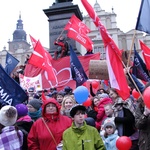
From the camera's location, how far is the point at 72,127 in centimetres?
304

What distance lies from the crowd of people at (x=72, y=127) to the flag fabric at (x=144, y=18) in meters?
1.01

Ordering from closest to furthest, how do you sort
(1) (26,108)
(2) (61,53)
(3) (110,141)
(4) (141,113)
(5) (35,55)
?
(4) (141,113) < (3) (110,141) < (1) (26,108) < (5) (35,55) < (2) (61,53)

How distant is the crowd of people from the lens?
9.70 feet

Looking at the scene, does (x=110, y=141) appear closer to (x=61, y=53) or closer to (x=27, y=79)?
(x=27, y=79)

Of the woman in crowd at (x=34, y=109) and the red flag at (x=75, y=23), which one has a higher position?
the red flag at (x=75, y=23)

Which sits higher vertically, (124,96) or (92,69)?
(92,69)

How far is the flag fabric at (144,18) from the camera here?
4.00 metres

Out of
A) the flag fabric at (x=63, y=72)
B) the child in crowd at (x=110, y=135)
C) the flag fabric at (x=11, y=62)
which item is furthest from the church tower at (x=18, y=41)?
the child in crowd at (x=110, y=135)

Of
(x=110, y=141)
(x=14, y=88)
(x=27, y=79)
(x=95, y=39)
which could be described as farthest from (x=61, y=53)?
(x=95, y=39)

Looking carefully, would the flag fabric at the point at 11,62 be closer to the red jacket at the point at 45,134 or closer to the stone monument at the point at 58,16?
the stone monument at the point at 58,16

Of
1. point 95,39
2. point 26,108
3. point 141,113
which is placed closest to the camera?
point 141,113

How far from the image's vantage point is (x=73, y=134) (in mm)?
2996

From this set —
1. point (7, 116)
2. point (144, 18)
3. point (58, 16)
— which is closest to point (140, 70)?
point (144, 18)

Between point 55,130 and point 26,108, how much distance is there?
642 millimetres
